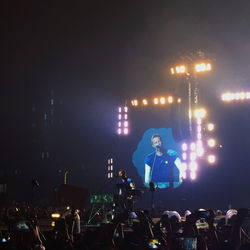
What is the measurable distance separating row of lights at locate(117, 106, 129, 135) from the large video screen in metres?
0.45

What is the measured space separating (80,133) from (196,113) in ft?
88.9

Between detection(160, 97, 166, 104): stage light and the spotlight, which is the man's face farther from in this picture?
detection(160, 97, 166, 104): stage light

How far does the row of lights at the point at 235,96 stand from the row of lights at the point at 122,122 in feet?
33.8

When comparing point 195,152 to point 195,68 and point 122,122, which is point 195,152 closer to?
point 195,68

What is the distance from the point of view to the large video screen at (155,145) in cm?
3494

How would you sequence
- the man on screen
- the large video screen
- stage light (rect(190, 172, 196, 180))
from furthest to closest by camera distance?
the large video screen < the man on screen < stage light (rect(190, 172, 196, 180))

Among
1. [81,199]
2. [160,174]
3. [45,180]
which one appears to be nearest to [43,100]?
[45,180]

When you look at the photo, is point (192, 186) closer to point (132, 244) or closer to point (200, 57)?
point (200, 57)

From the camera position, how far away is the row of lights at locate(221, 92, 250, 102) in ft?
115

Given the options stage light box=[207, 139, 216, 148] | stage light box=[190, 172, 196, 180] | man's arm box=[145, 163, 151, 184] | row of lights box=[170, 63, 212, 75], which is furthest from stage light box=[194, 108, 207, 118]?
man's arm box=[145, 163, 151, 184]

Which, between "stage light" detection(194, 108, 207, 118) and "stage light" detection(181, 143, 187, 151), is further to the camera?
"stage light" detection(194, 108, 207, 118)

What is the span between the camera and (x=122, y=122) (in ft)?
128

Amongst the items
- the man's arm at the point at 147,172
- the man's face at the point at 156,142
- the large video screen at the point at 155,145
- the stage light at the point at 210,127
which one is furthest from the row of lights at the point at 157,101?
the man's arm at the point at 147,172

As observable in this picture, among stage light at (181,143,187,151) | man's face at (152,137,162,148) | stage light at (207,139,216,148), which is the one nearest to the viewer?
stage light at (207,139,216,148)
